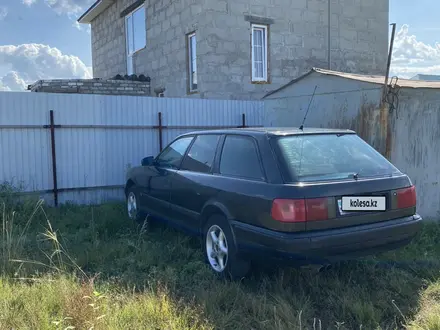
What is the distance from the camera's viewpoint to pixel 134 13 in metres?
15.7

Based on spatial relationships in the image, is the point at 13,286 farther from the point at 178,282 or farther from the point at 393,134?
the point at 393,134

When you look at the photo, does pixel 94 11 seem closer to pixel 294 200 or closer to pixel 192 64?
pixel 192 64

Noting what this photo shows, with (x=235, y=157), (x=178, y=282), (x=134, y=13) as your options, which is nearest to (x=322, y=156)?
(x=235, y=157)

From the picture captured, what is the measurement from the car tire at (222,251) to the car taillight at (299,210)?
2.33ft

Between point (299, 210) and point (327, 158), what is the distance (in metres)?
0.80

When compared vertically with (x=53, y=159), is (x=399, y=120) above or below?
above

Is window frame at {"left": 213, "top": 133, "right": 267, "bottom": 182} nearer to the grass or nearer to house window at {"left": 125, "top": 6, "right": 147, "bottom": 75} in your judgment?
the grass

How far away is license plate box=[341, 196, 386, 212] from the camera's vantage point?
3592 millimetres

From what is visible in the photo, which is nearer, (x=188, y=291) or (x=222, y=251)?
(x=188, y=291)

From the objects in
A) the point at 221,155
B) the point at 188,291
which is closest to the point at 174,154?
the point at 221,155

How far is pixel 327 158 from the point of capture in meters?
3.96

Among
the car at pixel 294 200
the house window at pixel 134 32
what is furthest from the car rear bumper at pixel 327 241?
the house window at pixel 134 32

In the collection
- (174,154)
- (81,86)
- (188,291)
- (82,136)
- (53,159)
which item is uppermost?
(81,86)

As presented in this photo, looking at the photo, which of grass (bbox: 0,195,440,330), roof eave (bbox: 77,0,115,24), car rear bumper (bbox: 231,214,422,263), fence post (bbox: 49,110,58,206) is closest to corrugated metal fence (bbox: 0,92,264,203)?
fence post (bbox: 49,110,58,206)
